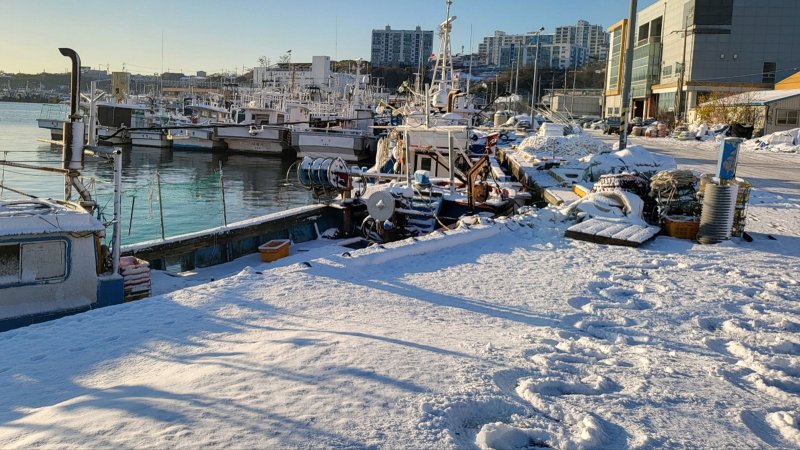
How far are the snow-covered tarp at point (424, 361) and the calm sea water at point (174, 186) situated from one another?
17.7 ft

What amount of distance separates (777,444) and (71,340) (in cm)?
564

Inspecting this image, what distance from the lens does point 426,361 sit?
5.11 m

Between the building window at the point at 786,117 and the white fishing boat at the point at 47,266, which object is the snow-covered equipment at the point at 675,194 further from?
the building window at the point at 786,117

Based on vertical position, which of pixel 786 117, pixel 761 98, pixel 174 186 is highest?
pixel 761 98

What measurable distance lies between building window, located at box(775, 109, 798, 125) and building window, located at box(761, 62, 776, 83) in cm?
2354

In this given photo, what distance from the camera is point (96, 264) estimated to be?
30.0 feet

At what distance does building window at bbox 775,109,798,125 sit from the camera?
135ft

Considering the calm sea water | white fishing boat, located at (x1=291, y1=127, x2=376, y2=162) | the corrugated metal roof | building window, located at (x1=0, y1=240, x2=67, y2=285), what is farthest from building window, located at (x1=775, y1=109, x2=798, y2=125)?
building window, located at (x1=0, y1=240, x2=67, y2=285)

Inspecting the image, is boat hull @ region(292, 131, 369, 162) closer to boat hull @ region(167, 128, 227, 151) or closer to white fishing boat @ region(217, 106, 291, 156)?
white fishing boat @ region(217, 106, 291, 156)

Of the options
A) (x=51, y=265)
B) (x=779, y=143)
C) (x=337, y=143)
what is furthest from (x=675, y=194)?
(x=337, y=143)

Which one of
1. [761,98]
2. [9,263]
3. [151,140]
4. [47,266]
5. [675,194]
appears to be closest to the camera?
[9,263]

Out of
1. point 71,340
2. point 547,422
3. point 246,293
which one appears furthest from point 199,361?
point 547,422

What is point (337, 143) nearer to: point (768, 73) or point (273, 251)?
point (273, 251)

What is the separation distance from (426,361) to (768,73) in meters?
67.7
